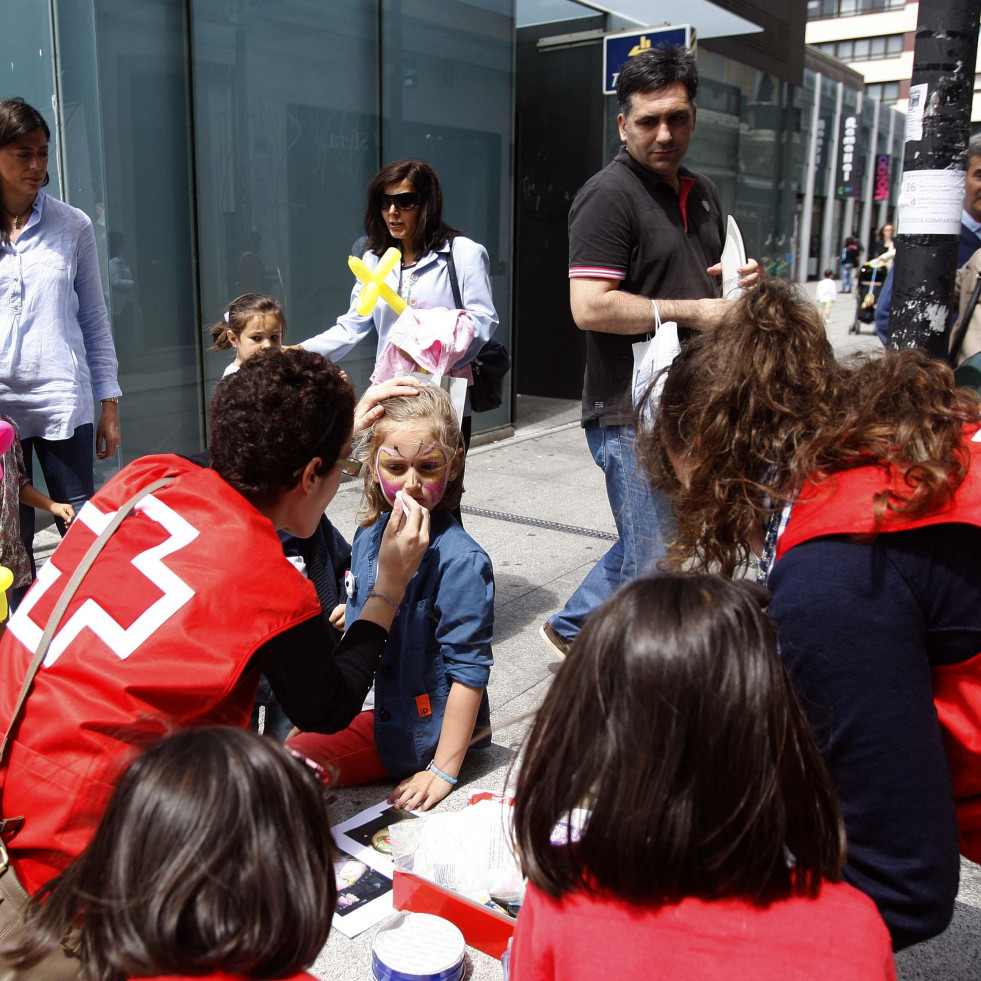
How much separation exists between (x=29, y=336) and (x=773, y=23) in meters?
11.4

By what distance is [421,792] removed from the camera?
261 centimetres

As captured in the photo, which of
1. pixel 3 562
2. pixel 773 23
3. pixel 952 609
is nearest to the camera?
pixel 952 609

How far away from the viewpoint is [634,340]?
3.30 meters

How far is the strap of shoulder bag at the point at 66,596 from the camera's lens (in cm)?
157

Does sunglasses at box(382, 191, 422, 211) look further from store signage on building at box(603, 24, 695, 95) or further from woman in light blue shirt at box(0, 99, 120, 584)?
store signage on building at box(603, 24, 695, 95)

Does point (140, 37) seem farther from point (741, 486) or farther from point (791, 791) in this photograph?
point (791, 791)

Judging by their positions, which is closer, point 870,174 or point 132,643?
point 132,643

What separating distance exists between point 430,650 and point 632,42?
665cm

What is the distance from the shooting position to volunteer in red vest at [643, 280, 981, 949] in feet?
4.24

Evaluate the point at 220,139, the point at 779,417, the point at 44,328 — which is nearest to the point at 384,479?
the point at 779,417

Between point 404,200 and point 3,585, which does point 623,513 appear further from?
point 3,585

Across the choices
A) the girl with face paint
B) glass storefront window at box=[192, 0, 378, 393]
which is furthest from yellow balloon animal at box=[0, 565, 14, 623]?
glass storefront window at box=[192, 0, 378, 393]

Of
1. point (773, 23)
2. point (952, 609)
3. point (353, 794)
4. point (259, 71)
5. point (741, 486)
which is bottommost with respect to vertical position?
point (353, 794)

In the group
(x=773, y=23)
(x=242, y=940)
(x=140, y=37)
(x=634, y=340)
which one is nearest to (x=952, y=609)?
(x=242, y=940)
